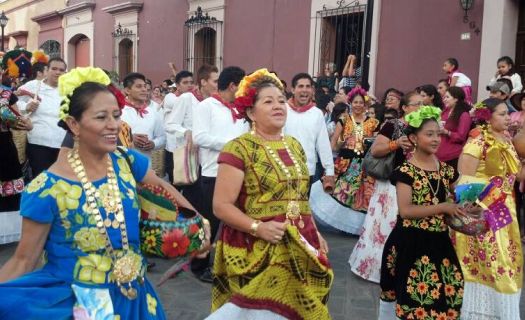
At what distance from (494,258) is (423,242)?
0.98 meters

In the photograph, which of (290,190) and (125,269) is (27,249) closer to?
(125,269)

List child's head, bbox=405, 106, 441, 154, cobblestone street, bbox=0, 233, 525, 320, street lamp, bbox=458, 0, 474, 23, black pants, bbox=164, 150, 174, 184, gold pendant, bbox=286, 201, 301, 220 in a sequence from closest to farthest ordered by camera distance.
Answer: gold pendant, bbox=286, 201, 301, 220, child's head, bbox=405, 106, 441, 154, cobblestone street, bbox=0, 233, 525, 320, black pants, bbox=164, 150, 174, 184, street lamp, bbox=458, 0, 474, 23

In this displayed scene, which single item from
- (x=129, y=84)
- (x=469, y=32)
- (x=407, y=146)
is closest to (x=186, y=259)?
(x=407, y=146)

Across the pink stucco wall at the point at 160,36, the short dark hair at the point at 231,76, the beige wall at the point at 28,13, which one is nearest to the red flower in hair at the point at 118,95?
the short dark hair at the point at 231,76

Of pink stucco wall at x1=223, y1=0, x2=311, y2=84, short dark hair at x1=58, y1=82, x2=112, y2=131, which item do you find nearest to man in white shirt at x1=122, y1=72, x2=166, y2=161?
short dark hair at x1=58, y1=82, x2=112, y2=131

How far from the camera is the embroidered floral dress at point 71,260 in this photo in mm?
2408

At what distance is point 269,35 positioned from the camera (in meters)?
15.4

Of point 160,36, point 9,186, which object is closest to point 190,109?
point 9,186

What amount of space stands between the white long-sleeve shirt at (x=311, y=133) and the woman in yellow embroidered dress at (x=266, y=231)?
2324 mm

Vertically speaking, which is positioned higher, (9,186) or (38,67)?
(38,67)

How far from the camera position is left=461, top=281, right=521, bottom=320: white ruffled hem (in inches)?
177

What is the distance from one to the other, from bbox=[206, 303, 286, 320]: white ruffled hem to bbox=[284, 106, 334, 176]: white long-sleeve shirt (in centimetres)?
275

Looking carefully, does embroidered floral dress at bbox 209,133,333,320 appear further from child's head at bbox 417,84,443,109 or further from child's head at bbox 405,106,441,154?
child's head at bbox 417,84,443,109

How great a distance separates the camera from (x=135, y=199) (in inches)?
105
